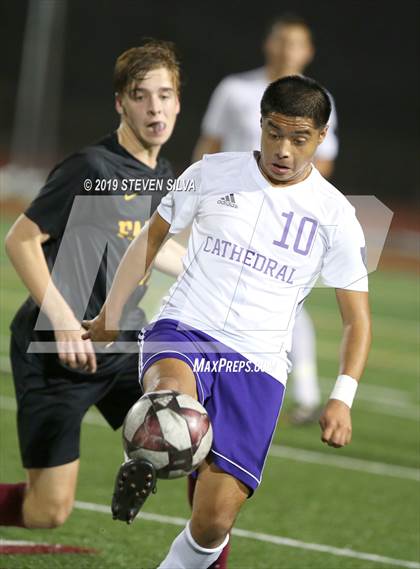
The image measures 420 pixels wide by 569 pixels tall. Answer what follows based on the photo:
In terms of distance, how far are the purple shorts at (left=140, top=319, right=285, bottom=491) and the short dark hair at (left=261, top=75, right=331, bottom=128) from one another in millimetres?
776

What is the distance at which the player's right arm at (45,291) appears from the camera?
425 centimetres

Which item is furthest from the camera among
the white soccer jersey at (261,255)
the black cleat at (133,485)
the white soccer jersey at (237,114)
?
the white soccer jersey at (237,114)

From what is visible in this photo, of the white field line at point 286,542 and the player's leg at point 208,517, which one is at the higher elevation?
the player's leg at point 208,517

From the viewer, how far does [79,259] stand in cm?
463

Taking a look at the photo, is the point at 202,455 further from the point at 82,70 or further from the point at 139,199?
the point at 82,70

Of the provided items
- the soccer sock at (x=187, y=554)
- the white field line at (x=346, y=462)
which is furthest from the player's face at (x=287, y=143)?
the white field line at (x=346, y=462)

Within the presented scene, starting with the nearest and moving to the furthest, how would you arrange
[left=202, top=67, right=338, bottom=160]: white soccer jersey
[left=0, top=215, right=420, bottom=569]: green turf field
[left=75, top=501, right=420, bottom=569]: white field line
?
[left=0, top=215, right=420, bottom=569]: green turf field
[left=75, top=501, right=420, bottom=569]: white field line
[left=202, top=67, right=338, bottom=160]: white soccer jersey

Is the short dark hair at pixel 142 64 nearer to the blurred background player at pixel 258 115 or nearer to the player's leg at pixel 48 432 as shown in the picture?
the player's leg at pixel 48 432

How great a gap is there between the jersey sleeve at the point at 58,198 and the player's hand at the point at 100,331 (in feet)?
1.69

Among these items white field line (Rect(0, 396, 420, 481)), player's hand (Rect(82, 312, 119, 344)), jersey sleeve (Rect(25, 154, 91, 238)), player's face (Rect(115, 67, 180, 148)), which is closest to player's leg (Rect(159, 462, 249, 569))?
player's hand (Rect(82, 312, 119, 344))

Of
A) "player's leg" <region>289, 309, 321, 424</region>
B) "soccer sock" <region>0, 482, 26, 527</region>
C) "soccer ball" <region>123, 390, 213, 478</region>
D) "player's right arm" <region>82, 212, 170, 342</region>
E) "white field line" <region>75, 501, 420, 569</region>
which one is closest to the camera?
"soccer ball" <region>123, 390, 213, 478</region>

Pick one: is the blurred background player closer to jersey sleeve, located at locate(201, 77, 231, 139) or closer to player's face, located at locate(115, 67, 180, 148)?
jersey sleeve, located at locate(201, 77, 231, 139)

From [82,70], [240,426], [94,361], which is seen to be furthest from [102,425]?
[82,70]

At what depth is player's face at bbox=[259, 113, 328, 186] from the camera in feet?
12.2
